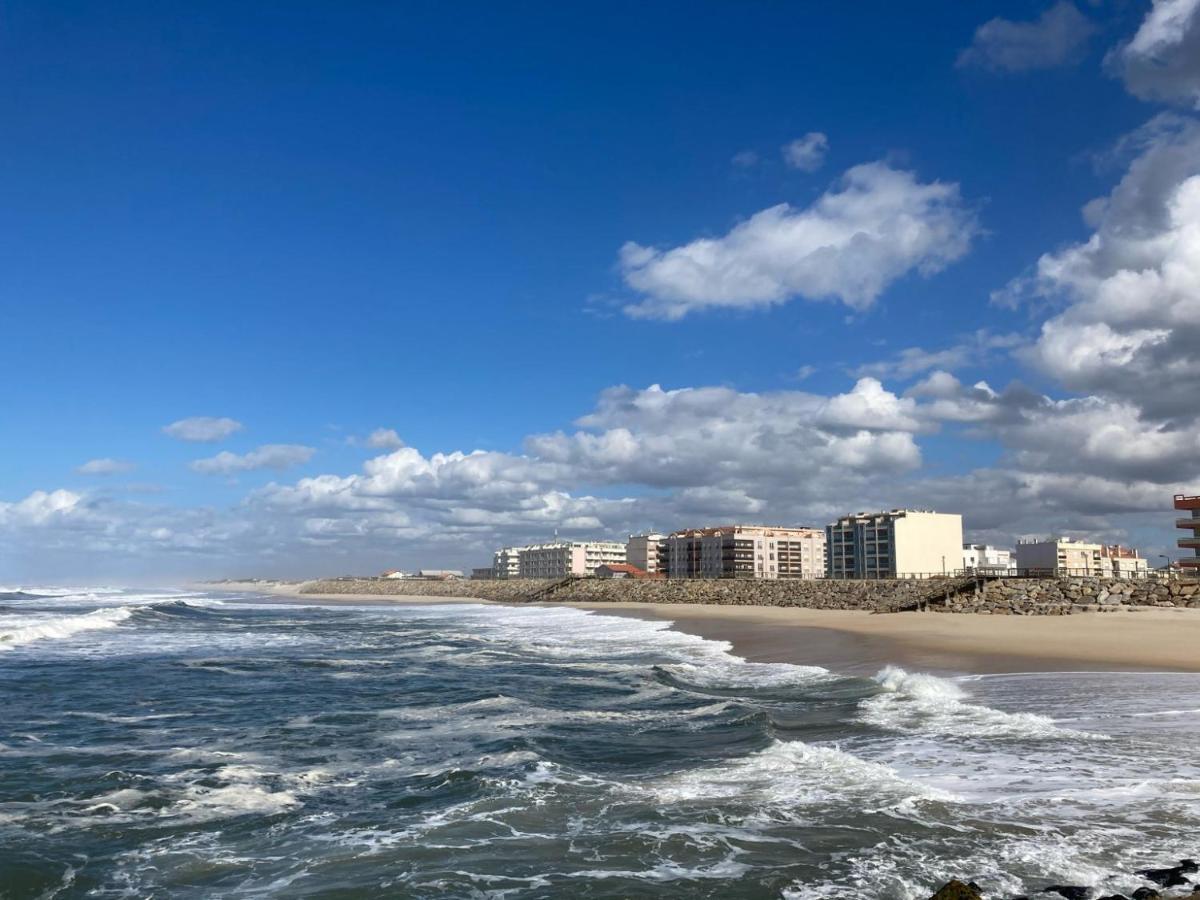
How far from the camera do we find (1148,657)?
2117 centimetres

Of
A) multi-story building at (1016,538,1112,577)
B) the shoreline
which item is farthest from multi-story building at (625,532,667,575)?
the shoreline

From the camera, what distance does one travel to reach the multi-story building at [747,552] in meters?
162

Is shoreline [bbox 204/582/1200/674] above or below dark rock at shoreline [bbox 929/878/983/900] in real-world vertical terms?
below

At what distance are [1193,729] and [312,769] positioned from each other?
12.0 meters

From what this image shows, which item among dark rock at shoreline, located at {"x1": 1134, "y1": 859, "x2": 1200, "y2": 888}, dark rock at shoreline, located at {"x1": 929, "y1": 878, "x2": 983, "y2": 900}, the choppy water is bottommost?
the choppy water

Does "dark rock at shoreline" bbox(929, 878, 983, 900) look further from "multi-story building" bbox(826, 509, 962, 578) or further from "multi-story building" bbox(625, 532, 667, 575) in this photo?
"multi-story building" bbox(625, 532, 667, 575)

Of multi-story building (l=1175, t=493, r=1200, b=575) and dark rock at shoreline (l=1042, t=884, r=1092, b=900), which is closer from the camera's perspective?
dark rock at shoreline (l=1042, t=884, r=1092, b=900)

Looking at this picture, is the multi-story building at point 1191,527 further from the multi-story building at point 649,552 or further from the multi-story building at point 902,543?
the multi-story building at point 649,552

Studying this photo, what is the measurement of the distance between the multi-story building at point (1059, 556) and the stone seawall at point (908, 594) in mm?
27157

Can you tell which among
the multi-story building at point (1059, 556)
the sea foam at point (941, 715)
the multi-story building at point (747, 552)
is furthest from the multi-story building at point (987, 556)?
the sea foam at point (941, 715)

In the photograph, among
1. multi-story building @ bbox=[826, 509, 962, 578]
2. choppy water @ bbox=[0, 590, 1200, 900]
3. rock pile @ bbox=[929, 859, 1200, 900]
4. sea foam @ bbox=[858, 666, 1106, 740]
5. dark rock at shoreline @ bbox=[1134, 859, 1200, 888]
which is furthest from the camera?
multi-story building @ bbox=[826, 509, 962, 578]

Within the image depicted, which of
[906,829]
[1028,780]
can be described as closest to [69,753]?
[906,829]

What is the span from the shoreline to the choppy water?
9.80 feet

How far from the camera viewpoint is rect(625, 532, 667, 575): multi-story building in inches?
7367
